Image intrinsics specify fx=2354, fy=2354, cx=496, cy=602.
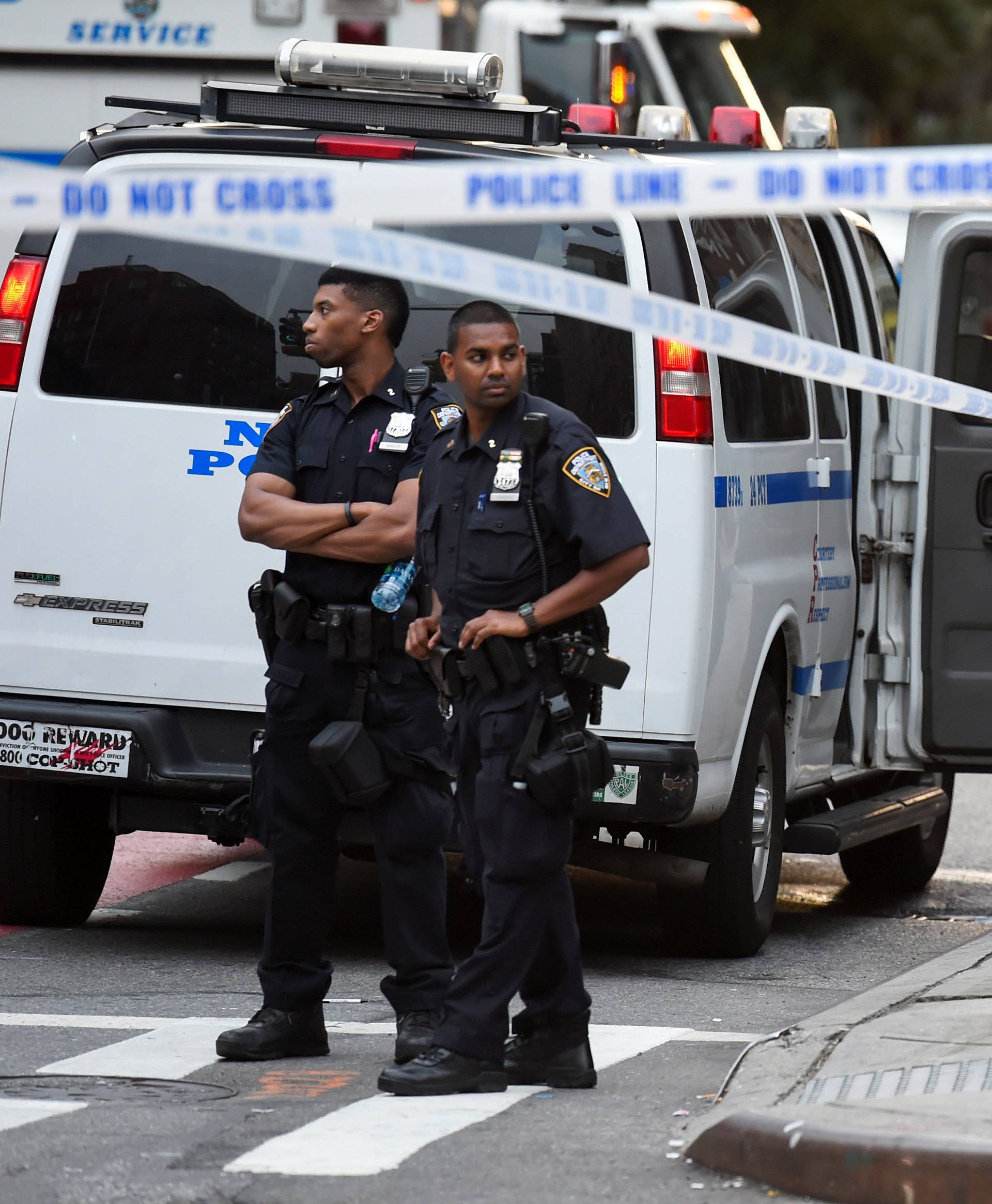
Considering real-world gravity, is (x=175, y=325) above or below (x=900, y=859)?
above

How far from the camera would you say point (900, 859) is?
9133mm

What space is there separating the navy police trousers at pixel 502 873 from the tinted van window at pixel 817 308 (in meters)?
2.78

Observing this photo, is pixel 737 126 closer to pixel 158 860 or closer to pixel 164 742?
pixel 164 742

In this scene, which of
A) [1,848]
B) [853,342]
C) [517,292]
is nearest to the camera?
[517,292]

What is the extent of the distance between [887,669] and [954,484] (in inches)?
27.4

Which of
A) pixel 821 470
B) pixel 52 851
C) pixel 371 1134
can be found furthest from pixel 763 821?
pixel 371 1134

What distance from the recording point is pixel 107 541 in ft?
22.4

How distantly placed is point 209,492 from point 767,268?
1.93m

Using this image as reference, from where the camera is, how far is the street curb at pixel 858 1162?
420 cm

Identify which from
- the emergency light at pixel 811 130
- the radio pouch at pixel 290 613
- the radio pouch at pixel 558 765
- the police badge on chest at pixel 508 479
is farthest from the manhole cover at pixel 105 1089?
the emergency light at pixel 811 130

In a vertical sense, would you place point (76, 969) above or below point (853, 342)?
below

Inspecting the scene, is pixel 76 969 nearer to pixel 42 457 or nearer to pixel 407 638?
pixel 42 457

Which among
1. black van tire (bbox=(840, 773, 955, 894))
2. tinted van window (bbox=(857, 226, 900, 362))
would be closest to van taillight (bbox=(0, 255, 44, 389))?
tinted van window (bbox=(857, 226, 900, 362))

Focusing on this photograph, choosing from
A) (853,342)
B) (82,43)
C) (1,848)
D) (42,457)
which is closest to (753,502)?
(853,342)
